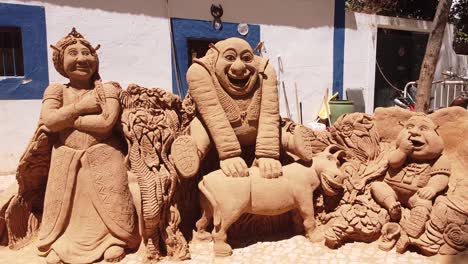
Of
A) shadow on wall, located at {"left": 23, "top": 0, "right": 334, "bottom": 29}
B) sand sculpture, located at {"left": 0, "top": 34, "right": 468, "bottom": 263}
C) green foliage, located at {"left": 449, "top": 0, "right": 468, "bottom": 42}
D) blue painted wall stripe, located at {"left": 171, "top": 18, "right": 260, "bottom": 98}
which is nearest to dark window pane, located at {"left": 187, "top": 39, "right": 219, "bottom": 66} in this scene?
blue painted wall stripe, located at {"left": 171, "top": 18, "right": 260, "bottom": 98}

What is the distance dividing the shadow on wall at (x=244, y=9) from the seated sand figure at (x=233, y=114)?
3.93m

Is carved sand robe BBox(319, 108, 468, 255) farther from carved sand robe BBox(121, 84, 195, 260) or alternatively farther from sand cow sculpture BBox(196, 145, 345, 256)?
carved sand robe BBox(121, 84, 195, 260)

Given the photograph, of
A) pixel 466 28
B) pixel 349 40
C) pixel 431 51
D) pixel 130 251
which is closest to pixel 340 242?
pixel 130 251

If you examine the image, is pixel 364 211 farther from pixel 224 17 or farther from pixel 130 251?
pixel 224 17

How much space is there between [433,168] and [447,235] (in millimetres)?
498

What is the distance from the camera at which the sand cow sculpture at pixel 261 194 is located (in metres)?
2.86

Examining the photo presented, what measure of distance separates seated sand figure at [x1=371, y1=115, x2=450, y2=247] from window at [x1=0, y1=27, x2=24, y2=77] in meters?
5.41

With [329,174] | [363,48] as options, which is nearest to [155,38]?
[329,174]

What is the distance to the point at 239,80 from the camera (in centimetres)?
313

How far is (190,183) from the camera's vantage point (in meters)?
3.20

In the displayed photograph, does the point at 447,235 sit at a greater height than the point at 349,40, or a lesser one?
lesser

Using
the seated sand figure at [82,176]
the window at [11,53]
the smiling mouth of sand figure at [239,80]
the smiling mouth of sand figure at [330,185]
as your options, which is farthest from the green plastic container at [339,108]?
the seated sand figure at [82,176]

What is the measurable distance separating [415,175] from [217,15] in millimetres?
5271

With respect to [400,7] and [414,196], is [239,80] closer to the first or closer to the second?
[414,196]
